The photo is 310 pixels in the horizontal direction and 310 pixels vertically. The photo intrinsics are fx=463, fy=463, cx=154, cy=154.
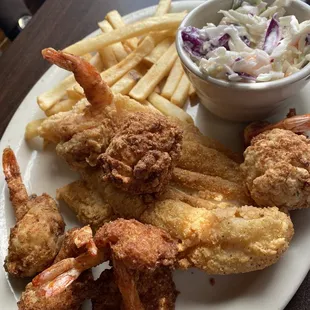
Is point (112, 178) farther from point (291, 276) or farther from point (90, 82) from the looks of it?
point (291, 276)

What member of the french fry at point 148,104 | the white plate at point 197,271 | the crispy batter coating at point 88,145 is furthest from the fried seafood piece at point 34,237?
the french fry at point 148,104

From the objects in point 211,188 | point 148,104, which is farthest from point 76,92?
point 211,188

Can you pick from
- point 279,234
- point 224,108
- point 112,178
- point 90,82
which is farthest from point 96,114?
point 279,234

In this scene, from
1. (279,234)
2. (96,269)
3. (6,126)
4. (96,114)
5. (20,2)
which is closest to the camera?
(279,234)

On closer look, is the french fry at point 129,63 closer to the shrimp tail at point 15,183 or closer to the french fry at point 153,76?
the french fry at point 153,76

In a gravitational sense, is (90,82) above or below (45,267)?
above

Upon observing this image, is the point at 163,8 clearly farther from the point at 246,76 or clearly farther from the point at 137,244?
the point at 137,244
